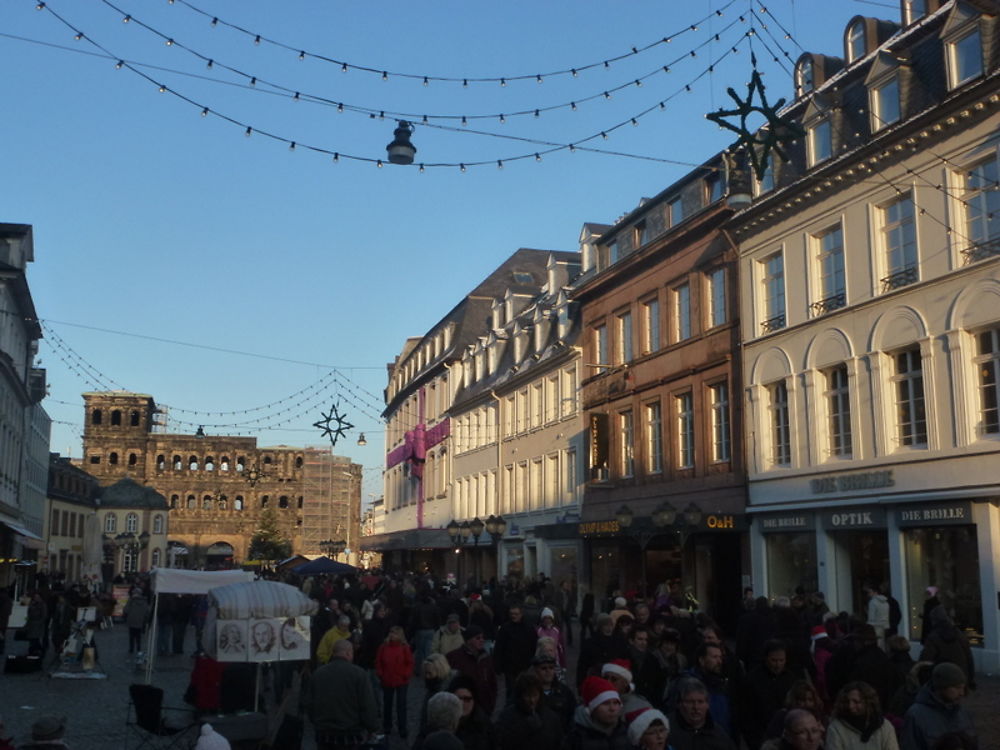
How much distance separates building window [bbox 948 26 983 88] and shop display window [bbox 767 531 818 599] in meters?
9.52

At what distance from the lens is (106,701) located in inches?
683

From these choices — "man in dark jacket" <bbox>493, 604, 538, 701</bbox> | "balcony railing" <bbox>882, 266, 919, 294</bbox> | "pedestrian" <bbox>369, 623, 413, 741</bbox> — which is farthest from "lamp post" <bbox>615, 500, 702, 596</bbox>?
"man in dark jacket" <bbox>493, 604, 538, 701</bbox>

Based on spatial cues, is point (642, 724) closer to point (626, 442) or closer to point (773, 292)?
point (773, 292)

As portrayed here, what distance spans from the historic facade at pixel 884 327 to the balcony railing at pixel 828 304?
5 centimetres

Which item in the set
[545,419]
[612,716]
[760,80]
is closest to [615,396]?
[545,419]

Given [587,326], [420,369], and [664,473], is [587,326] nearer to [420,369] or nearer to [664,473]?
[664,473]

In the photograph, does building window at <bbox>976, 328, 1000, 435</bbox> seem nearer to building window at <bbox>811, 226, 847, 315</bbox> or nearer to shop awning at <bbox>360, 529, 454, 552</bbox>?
building window at <bbox>811, 226, 847, 315</bbox>

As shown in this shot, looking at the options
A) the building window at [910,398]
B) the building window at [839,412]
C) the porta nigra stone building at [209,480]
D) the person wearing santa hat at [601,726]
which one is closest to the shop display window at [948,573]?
the building window at [910,398]

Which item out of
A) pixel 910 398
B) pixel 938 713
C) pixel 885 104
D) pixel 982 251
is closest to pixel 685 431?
pixel 910 398

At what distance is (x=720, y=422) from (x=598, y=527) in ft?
18.1

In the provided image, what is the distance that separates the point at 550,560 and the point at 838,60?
19.9m

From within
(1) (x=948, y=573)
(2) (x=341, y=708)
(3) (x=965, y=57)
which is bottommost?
(2) (x=341, y=708)

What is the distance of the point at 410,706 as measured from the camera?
53.7 ft

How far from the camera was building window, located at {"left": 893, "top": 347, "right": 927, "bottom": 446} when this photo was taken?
20.7 meters
